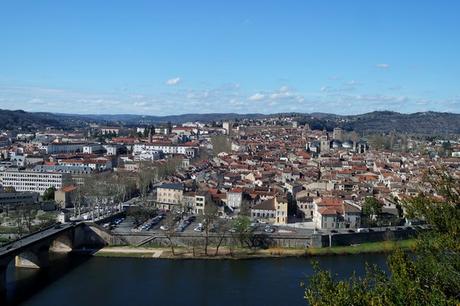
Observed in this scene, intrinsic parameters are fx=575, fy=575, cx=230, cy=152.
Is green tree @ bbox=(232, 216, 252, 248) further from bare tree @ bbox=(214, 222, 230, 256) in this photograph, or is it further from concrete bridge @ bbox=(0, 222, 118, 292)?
concrete bridge @ bbox=(0, 222, 118, 292)

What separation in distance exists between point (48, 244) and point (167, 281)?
106 inches

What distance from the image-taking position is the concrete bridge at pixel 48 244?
9305mm

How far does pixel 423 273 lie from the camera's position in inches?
129

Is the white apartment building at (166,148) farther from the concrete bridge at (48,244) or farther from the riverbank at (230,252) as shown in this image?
the riverbank at (230,252)

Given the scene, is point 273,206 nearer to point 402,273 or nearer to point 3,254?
point 3,254

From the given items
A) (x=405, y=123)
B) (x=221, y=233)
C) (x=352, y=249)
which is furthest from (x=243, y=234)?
(x=405, y=123)

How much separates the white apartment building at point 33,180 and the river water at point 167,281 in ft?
29.6

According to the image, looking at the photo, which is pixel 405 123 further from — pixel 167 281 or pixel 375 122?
pixel 167 281

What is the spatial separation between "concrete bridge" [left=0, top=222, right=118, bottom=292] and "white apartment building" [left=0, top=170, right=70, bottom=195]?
762 centimetres

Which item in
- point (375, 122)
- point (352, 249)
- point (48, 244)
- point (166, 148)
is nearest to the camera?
point (48, 244)

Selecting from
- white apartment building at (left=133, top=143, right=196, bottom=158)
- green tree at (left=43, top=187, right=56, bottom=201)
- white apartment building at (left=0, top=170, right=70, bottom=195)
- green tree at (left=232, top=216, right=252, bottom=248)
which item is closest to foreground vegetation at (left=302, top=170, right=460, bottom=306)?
green tree at (left=232, top=216, right=252, bottom=248)

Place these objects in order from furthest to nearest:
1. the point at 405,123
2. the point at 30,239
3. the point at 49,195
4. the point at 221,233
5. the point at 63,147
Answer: the point at 405,123 → the point at 63,147 → the point at 49,195 → the point at 221,233 → the point at 30,239

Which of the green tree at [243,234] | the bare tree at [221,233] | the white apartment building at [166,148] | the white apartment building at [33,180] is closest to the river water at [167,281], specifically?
the bare tree at [221,233]

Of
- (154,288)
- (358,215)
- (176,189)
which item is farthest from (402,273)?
(176,189)
